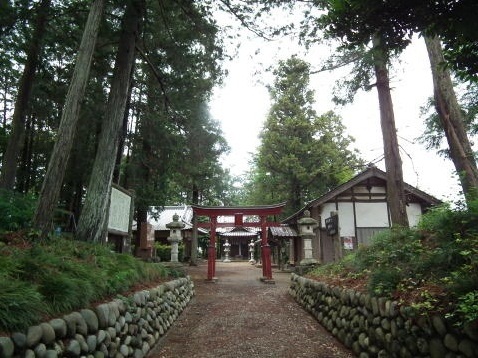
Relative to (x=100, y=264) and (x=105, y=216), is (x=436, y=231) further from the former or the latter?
(x=105, y=216)

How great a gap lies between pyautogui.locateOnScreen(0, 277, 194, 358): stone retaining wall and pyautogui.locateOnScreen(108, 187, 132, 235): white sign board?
2.20 metres

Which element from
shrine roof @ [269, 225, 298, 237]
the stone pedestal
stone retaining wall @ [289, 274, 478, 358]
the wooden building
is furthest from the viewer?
shrine roof @ [269, 225, 298, 237]

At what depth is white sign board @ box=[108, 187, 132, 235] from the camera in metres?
8.56

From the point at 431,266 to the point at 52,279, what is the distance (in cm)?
464

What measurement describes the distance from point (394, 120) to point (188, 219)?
2464 cm

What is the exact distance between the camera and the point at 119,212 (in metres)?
8.99

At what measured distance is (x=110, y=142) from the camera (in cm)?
838

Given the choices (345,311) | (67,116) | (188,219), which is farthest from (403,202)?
(188,219)

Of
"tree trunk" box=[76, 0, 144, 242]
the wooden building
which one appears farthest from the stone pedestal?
"tree trunk" box=[76, 0, 144, 242]

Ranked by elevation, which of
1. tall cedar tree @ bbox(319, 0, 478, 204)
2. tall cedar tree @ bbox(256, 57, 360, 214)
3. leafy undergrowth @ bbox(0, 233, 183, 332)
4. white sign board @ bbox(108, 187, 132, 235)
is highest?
tall cedar tree @ bbox(256, 57, 360, 214)

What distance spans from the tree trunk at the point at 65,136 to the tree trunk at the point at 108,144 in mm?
1339

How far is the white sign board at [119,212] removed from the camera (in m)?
8.56

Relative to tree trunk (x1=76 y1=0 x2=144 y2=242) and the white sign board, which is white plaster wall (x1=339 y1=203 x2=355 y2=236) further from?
tree trunk (x1=76 y1=0 x2=144 y2=242)

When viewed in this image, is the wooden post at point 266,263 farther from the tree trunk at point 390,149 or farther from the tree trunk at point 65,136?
the tree trunk at point 65,136
